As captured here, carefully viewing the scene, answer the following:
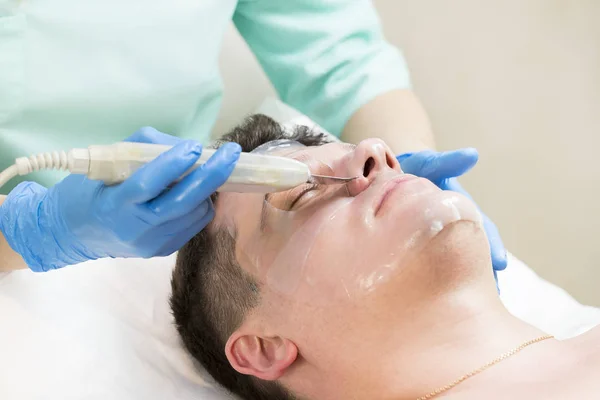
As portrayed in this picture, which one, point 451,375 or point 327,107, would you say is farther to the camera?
point 327,107

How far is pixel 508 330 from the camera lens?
1.03 m

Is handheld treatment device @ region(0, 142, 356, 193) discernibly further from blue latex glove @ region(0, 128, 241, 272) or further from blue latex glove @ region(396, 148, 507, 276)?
blue latex glove @ region(396, 148, 507, 276)

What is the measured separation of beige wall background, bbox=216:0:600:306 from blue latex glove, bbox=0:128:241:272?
1.00 meters

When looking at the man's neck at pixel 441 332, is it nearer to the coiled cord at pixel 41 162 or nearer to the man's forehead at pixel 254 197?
the man's forehead at pixel 254 197

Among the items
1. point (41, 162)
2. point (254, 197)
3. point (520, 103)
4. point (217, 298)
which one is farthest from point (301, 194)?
point (520, 103)

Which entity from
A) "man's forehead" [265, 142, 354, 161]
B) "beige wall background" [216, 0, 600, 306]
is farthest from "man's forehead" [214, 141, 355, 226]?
"beige wall background" [216, 0, 600, 306]

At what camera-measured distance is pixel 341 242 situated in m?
0.98

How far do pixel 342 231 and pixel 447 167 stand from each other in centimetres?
36

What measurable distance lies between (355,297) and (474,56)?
132 centimetres

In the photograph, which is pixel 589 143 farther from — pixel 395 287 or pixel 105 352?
pixel 105 352

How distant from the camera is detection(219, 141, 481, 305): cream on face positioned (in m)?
0.96

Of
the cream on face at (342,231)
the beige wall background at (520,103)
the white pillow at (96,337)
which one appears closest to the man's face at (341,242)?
the cream on face at (342,231)

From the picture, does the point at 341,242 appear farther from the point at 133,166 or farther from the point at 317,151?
the point at 133,166

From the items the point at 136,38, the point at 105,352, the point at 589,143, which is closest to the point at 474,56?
the point at 589,143
